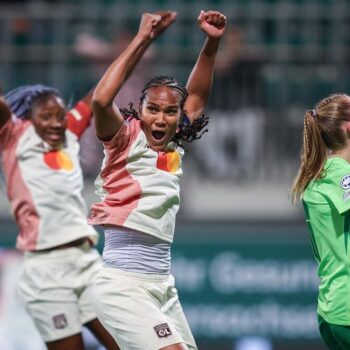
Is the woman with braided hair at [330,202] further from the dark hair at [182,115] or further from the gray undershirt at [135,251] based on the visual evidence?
the gray undershirt at [135,251]

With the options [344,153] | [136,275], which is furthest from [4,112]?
[344,153]

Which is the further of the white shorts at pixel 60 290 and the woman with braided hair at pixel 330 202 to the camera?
the white shorts at pixel 60 290

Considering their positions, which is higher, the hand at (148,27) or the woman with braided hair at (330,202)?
the hand at (148,27)

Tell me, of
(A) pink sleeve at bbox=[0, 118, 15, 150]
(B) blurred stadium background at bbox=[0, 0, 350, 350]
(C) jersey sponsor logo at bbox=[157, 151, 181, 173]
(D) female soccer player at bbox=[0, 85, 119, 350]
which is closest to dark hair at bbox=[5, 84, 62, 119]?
(D) female soccer player at bbox=[0, 85, 119, 350]

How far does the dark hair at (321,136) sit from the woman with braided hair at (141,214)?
26.0 inches

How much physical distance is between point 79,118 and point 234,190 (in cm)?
346

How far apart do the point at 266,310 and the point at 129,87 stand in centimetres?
240

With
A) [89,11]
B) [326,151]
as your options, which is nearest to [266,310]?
[89,11]

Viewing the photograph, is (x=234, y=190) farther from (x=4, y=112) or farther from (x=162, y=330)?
(x=162, y=330)

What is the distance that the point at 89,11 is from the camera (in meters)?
12.0

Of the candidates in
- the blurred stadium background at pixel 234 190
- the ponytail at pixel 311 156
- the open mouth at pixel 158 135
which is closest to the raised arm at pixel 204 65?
the open mouth at pixel 158 135

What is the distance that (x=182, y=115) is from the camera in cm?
621

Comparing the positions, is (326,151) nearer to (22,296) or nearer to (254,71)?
(22,296)

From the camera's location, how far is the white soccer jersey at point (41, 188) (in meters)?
7.29
